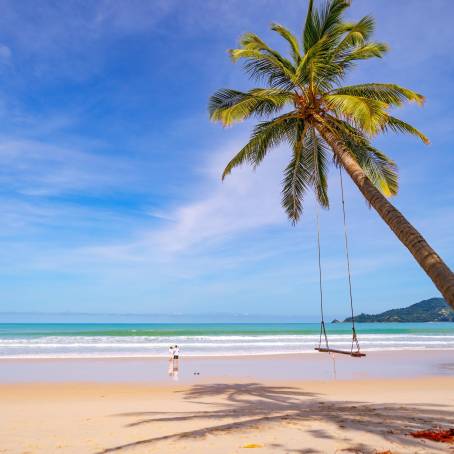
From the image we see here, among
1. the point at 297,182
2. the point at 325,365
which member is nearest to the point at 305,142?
the point at 297,182

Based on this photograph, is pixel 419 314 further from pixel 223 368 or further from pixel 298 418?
pixel 298 418

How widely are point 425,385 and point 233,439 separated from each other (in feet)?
36.7

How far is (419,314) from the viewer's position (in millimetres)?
148625

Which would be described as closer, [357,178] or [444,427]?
[444,427]

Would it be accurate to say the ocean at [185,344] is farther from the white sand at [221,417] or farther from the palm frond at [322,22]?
the palm frond at [322,22]

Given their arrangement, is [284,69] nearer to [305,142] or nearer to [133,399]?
[305,142]

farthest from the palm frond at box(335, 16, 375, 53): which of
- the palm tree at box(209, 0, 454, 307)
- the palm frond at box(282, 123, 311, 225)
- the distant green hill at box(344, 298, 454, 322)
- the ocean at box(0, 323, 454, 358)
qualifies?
the distant green hill at box(344, 298, 454, 322)

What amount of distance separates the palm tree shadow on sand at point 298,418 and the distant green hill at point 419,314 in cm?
14560

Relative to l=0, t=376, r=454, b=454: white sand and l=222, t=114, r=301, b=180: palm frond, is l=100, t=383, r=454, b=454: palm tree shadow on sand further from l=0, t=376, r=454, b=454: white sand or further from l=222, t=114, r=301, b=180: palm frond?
l=222, t=114, r=301, b=180: palm frond

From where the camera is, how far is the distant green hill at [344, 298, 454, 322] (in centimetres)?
14325

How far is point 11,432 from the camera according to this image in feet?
26.8

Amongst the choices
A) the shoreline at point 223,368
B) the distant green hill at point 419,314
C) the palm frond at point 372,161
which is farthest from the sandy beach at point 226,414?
the distant green hill at point 419,314

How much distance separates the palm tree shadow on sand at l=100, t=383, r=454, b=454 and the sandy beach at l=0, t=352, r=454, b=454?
2 cm

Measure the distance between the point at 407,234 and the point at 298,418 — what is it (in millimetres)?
4190
